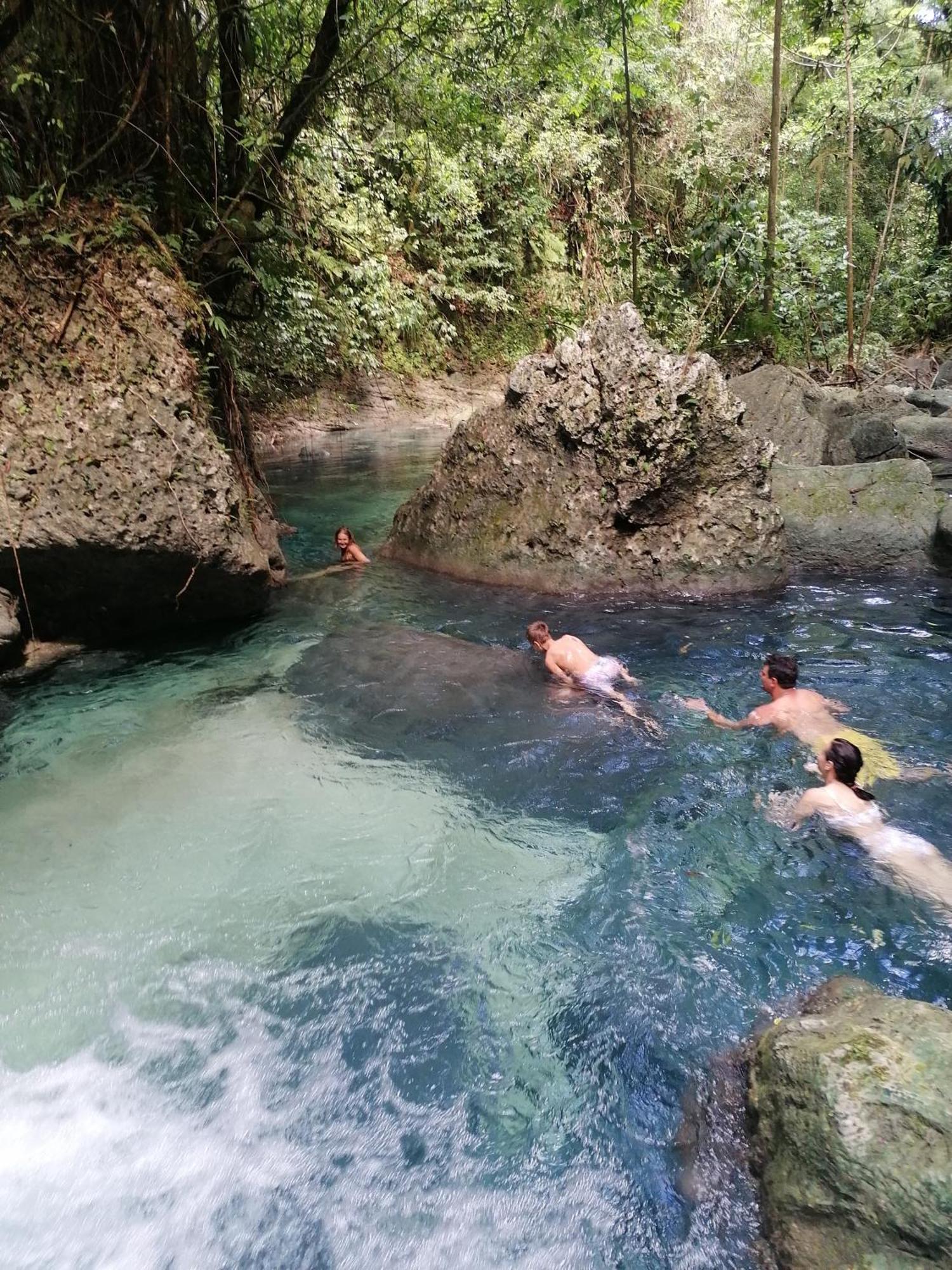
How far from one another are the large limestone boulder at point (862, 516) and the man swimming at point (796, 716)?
10.3ft

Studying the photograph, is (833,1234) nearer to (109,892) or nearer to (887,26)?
(109,892)

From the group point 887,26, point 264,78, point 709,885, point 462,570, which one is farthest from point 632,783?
point 887,26

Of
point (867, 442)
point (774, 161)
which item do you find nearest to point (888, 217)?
point (774, 161)

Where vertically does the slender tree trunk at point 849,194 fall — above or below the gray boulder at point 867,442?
above

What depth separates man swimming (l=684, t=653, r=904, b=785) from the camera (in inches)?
181

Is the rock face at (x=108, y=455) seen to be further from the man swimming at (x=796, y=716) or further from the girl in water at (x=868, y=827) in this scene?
the girl in water at (x=868, y=827)

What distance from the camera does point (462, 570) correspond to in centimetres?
783

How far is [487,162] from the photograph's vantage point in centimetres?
1583

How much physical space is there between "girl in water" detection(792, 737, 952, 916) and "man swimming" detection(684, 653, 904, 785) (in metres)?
0.50

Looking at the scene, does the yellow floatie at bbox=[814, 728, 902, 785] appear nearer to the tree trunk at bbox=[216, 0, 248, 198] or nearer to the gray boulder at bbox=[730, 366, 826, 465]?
the tree trunk at bbox=[216, 0, 248, 198]

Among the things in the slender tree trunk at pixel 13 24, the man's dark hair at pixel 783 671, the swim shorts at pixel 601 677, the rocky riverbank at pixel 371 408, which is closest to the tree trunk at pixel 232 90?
the slender tree trunk at pixel 13 24

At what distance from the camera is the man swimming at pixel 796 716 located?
4.61 m

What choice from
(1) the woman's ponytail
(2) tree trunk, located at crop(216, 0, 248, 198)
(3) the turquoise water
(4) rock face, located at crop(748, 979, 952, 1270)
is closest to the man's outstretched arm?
(3) the turquoise water

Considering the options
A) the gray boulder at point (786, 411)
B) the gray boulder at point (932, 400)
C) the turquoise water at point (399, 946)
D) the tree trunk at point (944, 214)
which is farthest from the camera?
the tree trunk at point (944, 214)
